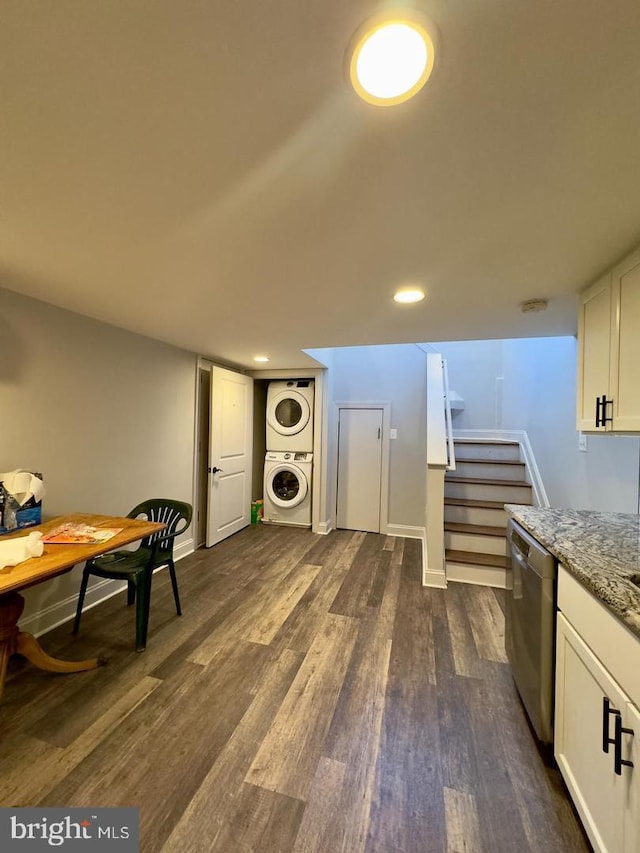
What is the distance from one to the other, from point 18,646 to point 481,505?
3.50 meters

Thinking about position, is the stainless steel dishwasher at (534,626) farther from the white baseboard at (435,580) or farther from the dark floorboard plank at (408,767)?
the white baseboard at (435,580)

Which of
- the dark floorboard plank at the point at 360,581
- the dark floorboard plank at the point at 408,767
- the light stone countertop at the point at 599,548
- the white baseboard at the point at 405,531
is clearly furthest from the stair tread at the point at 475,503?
the dark floorboard plank at the point at 408,767

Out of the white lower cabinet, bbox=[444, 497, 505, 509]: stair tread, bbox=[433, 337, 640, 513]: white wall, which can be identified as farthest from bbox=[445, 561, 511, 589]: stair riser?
the white lower cabinet

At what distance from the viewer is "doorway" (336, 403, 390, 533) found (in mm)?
4160

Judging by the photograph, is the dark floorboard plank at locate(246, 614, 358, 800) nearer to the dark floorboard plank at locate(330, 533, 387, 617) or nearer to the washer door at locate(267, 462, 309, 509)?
the dark floorboard plank at locate(330, 533, 387, 617)

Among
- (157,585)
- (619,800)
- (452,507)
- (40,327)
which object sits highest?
(40,327)

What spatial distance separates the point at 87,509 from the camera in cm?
236

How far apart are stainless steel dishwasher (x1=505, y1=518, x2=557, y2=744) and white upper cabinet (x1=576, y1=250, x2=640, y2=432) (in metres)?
0.64

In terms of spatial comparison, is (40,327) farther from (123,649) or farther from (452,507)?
(452,507)

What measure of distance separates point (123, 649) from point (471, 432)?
4.40 meters

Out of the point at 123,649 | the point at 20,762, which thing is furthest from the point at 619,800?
the point at 123,649

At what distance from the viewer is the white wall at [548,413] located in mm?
1962

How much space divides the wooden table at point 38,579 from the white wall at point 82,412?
461 millimetres

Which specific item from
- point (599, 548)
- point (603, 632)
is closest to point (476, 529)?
point (599, 548)
